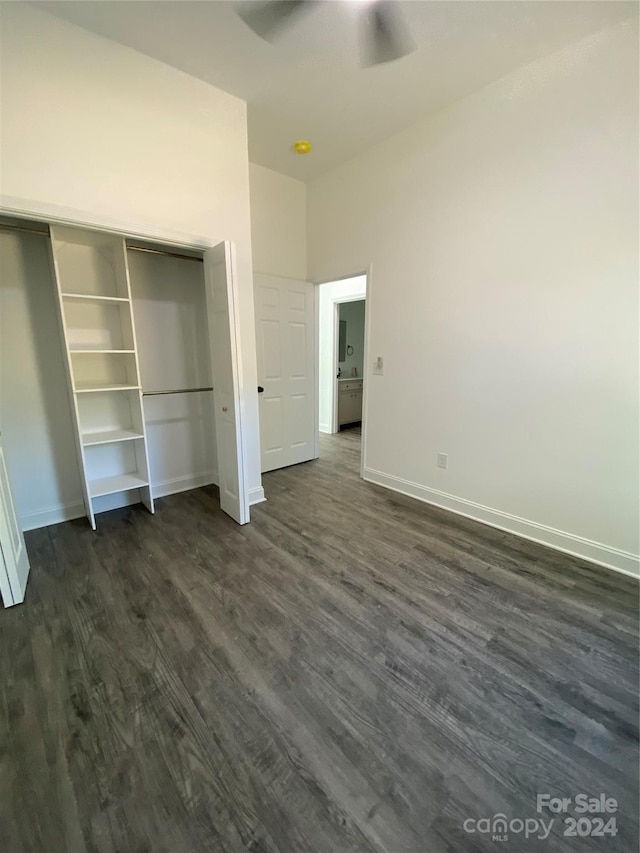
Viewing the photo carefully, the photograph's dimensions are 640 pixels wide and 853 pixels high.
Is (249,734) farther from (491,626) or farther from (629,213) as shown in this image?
(629,213)

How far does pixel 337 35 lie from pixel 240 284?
1.55 m

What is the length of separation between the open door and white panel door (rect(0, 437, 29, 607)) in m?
1.32

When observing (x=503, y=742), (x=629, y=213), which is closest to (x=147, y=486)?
(x=503, y=742)

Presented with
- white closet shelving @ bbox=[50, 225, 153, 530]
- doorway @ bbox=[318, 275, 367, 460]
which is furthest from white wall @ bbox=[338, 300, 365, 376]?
white closet shelving @ bbox=[50, 225, 153, 530]

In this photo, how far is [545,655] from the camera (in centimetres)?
→ 160

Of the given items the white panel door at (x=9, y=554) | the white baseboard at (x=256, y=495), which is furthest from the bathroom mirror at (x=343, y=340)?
the white panel door at (x=9, y=554)

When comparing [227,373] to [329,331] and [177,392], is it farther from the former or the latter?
[329,331]

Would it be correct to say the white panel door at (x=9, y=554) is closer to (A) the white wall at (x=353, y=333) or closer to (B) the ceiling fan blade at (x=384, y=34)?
(B) the ceiling fan blade at (x=384, y=34)

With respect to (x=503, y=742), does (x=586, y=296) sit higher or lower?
higher

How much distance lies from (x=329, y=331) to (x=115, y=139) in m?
3.54

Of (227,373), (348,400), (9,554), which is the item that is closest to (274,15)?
(227,373)

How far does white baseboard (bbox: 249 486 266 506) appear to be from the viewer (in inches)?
122

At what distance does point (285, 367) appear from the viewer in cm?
379

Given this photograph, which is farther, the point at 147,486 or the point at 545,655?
the point at 147,486
